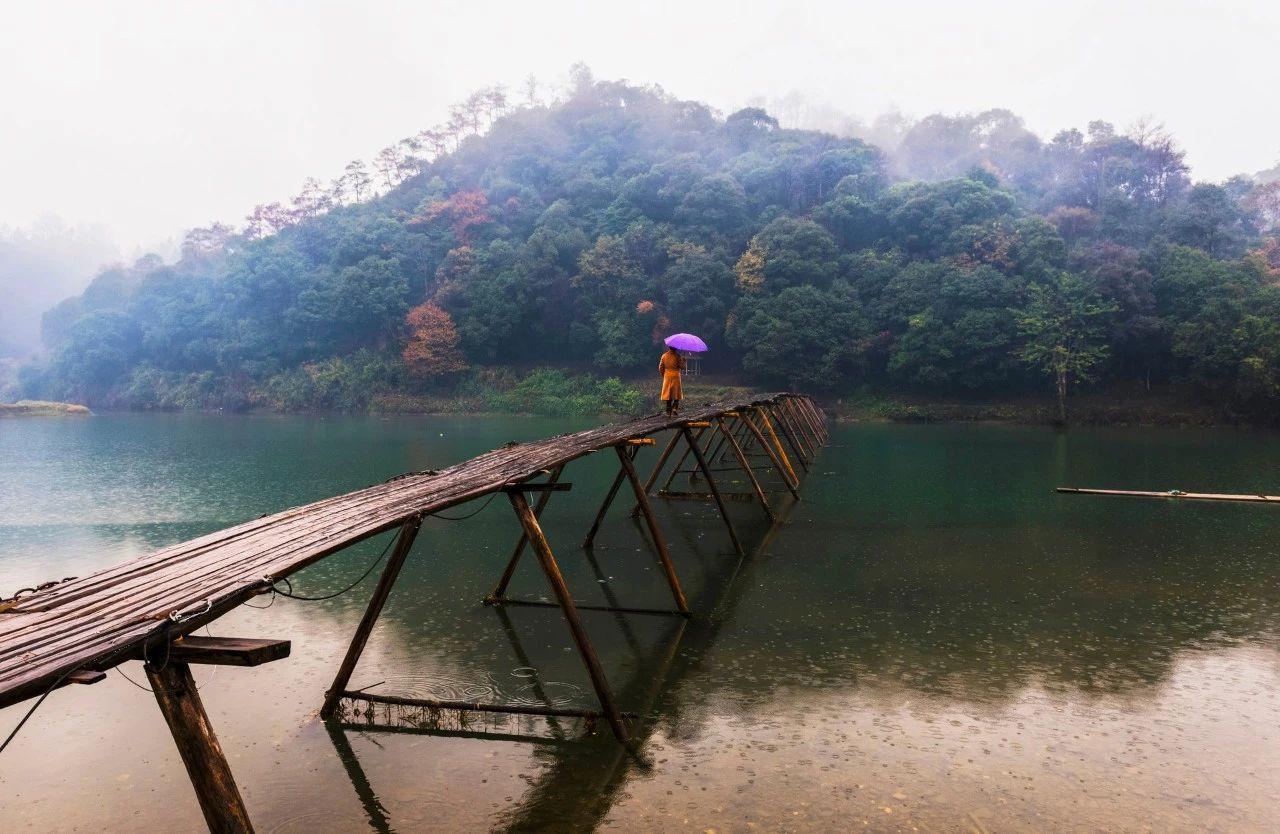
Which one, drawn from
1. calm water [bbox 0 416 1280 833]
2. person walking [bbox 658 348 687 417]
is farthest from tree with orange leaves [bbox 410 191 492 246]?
person walking [bbox 658 348 687 417]

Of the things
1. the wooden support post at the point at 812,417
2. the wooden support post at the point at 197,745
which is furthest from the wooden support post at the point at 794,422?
the wooden support post at the point at 197,745

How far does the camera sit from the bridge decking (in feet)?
13.5

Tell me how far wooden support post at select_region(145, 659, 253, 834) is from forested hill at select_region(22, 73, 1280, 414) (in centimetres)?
4385

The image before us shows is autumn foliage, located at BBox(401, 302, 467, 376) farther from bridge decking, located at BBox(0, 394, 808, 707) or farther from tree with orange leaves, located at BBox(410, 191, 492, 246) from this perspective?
bridge decking, located at BBox(0, 394, 808, 707)

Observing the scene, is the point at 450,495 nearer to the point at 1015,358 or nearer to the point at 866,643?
the point at 866,643

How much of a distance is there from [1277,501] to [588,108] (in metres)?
85.6

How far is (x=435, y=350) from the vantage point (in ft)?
184

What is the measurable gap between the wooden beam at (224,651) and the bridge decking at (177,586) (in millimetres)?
94

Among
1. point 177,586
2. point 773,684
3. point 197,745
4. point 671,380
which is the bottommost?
point 773,684

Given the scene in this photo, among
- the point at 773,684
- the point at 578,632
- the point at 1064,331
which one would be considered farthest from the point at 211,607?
the point at 1064,331

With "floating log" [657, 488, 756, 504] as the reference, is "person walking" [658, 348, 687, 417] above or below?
above

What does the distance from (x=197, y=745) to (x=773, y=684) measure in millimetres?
5687

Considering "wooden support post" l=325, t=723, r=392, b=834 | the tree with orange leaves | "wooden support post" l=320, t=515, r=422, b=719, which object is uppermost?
the tree with orange leaves

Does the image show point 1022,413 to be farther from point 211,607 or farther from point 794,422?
point 211,607
